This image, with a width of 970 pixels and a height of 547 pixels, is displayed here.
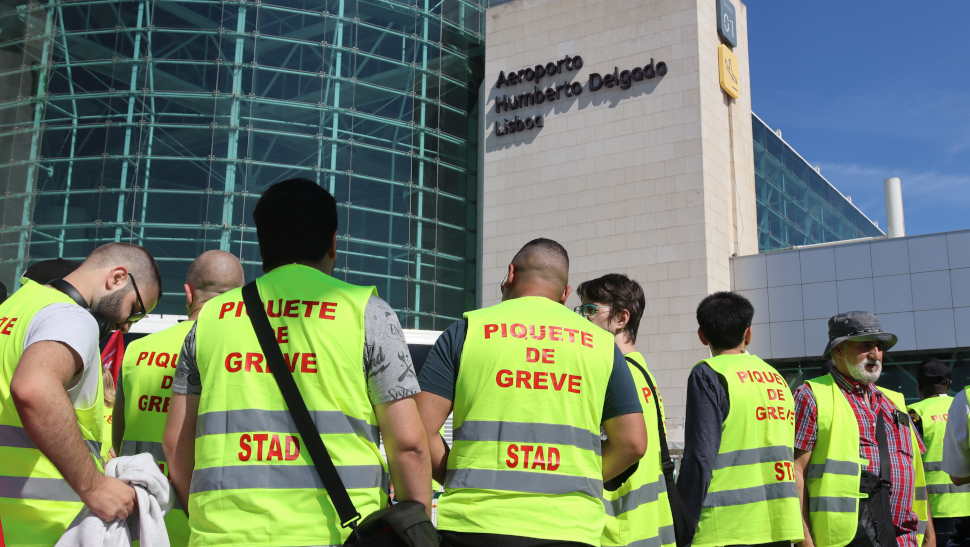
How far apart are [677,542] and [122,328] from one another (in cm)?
257

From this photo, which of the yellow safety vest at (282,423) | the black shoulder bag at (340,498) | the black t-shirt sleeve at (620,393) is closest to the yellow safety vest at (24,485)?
the yellow safety vest at (282,423)

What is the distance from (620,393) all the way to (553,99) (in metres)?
20.6

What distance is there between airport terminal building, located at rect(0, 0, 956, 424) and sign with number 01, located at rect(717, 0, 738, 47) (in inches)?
3.3

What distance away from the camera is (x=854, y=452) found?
13.5ft

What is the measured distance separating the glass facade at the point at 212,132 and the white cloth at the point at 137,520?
1846cm

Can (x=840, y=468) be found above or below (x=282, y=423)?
below

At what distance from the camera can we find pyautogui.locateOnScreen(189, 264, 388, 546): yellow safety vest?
2.33 meters

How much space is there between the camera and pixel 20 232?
68.1 feet

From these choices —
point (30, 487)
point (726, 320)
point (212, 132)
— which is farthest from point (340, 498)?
point (212, 132)

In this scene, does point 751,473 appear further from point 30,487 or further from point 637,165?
point 637,165

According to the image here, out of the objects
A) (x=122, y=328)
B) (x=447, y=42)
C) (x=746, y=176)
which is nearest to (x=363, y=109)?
(x=447, y=42)

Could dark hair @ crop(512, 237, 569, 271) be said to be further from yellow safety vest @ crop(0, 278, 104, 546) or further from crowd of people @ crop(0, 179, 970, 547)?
yellow safety vest @ crop(0, 278, 104, 546)

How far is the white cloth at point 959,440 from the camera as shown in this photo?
14.1 feet

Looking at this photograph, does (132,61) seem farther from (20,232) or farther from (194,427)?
(194,427)
